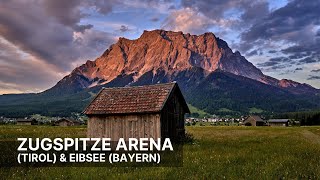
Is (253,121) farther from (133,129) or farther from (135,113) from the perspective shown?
(135,113)

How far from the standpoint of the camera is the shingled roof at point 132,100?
30594 mm

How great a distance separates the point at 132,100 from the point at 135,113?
1.74 metres

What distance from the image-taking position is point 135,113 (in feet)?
101

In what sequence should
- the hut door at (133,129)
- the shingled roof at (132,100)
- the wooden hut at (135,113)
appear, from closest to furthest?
the wooden hut at (135,113) < the shingled roof at (132,100) < the hut door at (133,129)

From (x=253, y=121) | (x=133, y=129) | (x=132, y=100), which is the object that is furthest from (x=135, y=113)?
(x=253, y=121)

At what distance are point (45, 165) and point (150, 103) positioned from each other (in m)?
14.6

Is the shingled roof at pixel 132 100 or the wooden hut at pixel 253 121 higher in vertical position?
the shingled roof at pixel 132 100

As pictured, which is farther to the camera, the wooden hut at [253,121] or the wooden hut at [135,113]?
the wooden hut at [253,121]

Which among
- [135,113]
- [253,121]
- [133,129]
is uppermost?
[135,113]

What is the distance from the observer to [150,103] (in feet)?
101

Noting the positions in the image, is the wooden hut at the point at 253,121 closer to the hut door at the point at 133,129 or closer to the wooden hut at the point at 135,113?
the wooden hut at the point at 135,113

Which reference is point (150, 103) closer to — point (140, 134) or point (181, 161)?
point (140, 134)

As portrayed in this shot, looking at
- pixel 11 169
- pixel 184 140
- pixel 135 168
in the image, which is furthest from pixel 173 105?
pixel 11 169

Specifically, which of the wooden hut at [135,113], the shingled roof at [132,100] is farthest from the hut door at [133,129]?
the shingled roof at [132,100]
